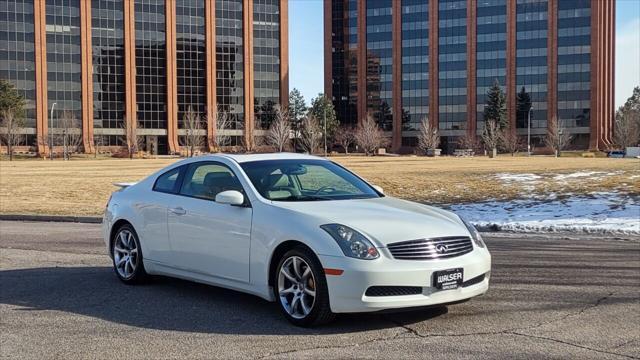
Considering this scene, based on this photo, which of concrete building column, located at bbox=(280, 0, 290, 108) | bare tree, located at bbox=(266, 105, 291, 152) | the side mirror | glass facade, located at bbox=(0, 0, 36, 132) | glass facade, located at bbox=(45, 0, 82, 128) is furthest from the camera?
concrete building column, located at bbox=(280, 0, 290, 108)

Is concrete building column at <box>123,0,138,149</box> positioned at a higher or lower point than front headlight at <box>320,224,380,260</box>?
higher

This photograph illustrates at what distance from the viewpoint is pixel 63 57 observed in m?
96.5

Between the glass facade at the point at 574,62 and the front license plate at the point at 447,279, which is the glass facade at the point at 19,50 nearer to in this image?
the glass facade at the point at 574,62

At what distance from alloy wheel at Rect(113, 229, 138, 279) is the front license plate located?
379 centimetres

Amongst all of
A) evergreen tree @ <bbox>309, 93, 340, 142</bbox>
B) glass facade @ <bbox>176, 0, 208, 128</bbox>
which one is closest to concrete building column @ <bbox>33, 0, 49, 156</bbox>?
glass facade @ <bbox>176, 0, 208, 128</bbox>

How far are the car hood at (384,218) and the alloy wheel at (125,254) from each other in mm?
2466

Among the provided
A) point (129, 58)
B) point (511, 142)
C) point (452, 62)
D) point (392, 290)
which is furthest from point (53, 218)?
point (452, 62)

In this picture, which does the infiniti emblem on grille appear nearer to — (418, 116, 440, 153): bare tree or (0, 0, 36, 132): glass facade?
(0, 0, 36, 132): glass facade

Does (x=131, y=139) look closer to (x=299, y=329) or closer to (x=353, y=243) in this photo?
(x=299, y=329)

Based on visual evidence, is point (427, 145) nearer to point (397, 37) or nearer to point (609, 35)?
point (397, 37)

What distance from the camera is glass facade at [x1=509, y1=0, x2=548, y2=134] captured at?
116 m

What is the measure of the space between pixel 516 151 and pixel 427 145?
14.5 meters

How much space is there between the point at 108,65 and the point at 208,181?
9692cm

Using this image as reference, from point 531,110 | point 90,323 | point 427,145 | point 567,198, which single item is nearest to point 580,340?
point 90,323
